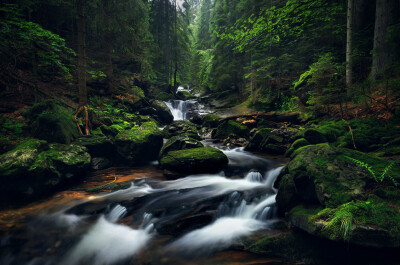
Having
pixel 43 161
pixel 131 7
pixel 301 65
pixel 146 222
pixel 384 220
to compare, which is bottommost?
pixel 146 222

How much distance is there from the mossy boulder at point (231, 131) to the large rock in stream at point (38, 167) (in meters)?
7.77

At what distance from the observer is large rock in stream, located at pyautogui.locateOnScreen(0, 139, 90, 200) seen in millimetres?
4844

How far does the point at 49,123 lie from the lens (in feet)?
22.4

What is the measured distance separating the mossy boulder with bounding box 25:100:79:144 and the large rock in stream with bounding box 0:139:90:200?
0.60m

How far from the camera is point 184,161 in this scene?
7.00m

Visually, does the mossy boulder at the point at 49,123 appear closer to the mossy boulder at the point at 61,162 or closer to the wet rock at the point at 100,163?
the mossy boulder at the point at 61,162

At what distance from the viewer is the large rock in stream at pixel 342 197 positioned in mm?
2783

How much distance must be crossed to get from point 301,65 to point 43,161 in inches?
667

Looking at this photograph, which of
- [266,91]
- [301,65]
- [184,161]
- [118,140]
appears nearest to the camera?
[184,161]

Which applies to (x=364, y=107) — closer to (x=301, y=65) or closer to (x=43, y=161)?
(x=301, y=65)

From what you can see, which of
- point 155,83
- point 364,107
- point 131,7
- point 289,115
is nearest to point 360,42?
point 364,107

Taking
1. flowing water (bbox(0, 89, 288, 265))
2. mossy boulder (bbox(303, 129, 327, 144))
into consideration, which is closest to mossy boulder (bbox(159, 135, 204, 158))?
flowing water (bbox(0, 89, 288, 265))

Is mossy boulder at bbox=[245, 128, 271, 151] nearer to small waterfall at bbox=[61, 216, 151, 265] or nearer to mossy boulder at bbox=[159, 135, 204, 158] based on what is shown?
mossy boulder at bbox=[159, 135, 204, 158]

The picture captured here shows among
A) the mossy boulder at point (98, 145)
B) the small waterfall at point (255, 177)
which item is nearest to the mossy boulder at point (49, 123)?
the mossy boulder at point (98, 145)
